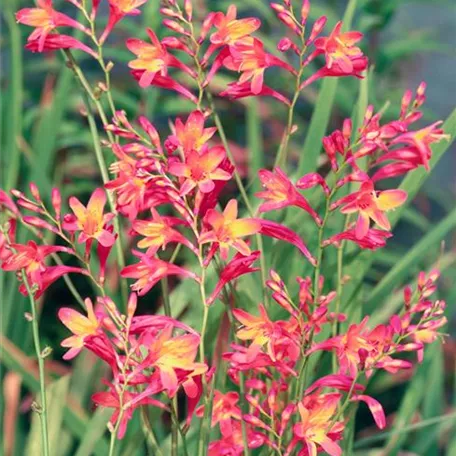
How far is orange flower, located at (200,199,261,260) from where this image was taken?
0.85 metres

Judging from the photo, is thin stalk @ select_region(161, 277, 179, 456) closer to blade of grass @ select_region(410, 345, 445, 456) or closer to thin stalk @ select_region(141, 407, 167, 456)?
thin stalk @ select_region(141, 407, 167, 456)

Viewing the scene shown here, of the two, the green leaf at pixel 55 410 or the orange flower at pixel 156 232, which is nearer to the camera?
the orange flower at pixel 156 232

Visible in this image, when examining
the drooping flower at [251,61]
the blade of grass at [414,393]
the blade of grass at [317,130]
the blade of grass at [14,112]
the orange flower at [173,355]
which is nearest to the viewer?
the orange flower at [173,355]

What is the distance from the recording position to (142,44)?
3.20 ft

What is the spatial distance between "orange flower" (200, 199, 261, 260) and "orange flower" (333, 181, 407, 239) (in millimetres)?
92

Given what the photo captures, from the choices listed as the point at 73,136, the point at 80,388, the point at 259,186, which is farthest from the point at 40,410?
the point at 73,136

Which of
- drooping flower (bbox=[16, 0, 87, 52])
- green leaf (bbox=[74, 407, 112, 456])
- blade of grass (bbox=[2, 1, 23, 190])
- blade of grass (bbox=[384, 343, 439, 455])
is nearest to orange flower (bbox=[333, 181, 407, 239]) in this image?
drooping flower (bbox=[16, 0, 87, 52])

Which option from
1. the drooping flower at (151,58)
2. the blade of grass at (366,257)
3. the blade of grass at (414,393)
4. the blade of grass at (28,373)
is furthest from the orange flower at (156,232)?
the blade of grass at (414,393)

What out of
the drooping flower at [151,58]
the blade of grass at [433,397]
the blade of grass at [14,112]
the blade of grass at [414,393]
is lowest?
the blade of grass at [433,397]

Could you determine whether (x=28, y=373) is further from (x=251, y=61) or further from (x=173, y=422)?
(x=251, y=61)

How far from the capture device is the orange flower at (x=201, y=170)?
832 millimetres

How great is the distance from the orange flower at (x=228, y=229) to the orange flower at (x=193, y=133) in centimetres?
6

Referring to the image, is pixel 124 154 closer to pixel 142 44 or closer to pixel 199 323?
pixel 142 44

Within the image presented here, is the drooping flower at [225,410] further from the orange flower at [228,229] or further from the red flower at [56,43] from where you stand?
the red flower at [56,43]
